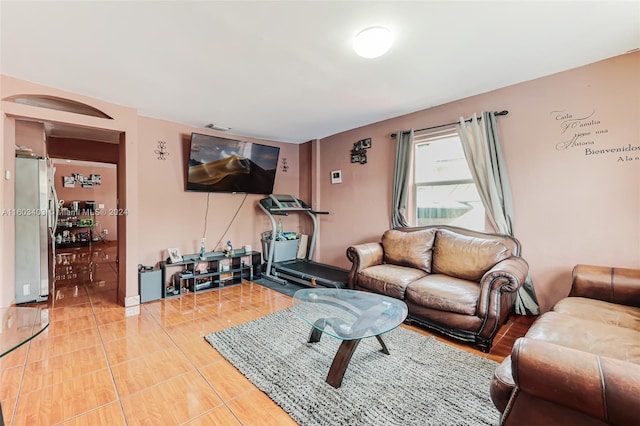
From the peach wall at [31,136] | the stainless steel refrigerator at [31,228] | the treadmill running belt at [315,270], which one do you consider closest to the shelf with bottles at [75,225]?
the peach wall at [31,136]

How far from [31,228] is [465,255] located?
5.11 m

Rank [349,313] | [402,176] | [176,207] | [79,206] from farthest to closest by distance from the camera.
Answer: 1. [79,206]
2. [176,207]
3. [402,176]
4. [349,313]

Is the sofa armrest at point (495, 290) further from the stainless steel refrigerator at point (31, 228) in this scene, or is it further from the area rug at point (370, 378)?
the stainless steel refrigerator at point (31, 228)

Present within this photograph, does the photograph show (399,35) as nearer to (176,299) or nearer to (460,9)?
(460,9)

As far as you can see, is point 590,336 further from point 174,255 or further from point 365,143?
point 174,255

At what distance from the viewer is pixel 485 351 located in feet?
7.31

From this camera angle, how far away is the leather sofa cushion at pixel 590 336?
138 centimetres

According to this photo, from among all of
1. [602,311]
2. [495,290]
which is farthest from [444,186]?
[602,311]

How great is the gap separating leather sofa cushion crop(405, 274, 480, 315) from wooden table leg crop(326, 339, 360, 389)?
103 centimetres

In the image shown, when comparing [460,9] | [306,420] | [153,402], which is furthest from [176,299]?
[460,9]

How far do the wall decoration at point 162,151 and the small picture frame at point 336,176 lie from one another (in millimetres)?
2620

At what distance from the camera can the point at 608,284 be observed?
82.3 inches

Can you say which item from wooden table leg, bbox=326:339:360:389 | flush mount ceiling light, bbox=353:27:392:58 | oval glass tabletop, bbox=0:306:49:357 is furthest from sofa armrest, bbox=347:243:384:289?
oval glass tabletop, bbox=0:306:49:357

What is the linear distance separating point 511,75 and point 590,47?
55cm
